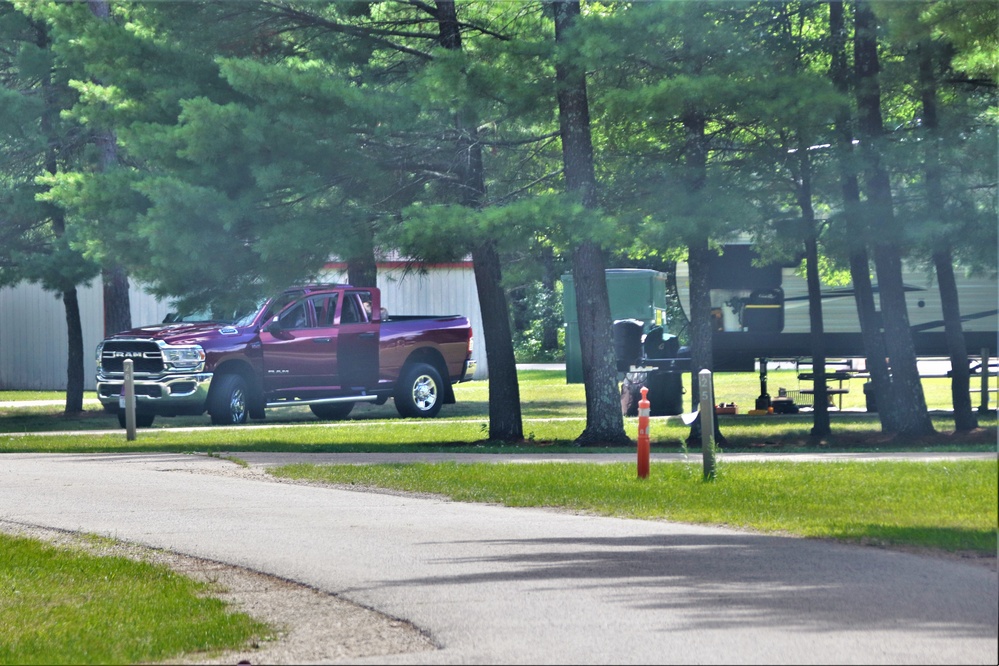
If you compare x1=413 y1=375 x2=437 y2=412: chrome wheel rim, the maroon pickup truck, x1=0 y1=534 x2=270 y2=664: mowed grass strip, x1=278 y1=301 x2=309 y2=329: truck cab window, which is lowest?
x1=0 y1=534 x2=270 y2=664: mowed grass strip

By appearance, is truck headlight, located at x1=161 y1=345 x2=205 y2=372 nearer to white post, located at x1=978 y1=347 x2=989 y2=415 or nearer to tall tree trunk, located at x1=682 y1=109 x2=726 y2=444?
tall tree trunk, located at x1=682 y1=109 x2=726 y2=444

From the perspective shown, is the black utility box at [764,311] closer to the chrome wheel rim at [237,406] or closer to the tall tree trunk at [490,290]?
the tall tree trunk at [490,290]

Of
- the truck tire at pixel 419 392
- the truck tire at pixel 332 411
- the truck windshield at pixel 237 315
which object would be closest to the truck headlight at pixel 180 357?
the truck windshield at pixel 237 315

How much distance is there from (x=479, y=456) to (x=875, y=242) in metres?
6.59

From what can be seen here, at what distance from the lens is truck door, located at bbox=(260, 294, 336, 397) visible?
77.7ft

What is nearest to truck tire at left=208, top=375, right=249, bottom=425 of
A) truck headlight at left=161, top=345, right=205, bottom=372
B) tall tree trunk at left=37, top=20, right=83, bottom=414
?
truck headlight at left=161, top=345, right=205, bottom=372

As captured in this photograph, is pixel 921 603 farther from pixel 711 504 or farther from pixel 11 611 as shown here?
pixel 11 611

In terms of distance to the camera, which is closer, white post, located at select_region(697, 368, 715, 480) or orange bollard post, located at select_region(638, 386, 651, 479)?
white post, located at select_region(697, 368, 715, 480)

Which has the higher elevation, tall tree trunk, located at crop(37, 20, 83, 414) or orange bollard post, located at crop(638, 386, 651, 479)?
tall tree trunk, located at crop(37, 20, 83, 414)

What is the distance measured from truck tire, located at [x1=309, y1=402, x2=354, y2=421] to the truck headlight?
5236mm

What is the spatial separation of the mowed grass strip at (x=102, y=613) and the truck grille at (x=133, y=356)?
11.9 m

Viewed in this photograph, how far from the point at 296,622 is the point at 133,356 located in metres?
15.8

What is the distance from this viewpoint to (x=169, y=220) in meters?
19.5

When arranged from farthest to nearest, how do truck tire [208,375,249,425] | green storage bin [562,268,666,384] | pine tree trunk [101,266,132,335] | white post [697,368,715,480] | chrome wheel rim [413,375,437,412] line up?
green storage bin [562,268,666,384]
pine tree trunk [101,266,132,335]
chrome wheel rim [413,375,437,412]
truck tire [208,375,249,425]
white post [697,368,715,480]
